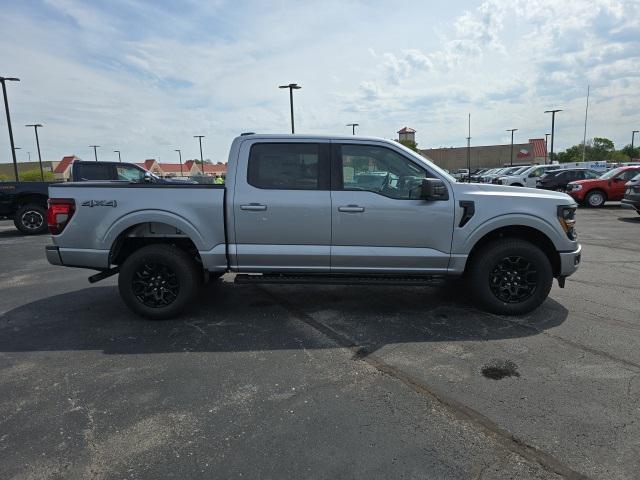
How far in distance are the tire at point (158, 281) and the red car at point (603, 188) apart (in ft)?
57.5

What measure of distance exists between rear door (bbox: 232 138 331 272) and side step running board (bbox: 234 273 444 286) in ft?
0.34

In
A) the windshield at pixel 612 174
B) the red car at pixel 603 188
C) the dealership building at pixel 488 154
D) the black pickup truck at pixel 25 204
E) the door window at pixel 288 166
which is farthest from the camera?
the dealership building at pixel 488 154

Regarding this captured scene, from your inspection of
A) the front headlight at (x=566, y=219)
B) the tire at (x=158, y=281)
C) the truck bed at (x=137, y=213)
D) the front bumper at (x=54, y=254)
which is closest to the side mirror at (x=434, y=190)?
the front headlight at (x=566, y=219)

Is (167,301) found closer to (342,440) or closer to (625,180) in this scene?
(342,440)

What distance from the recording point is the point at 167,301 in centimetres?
489

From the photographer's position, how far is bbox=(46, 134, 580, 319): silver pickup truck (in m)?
4.67

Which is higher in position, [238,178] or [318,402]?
[238,178]

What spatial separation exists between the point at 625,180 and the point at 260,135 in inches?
699

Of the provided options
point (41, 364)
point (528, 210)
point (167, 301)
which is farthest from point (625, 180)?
point (41, 364)

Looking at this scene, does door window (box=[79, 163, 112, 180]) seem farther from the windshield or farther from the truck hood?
the windshield

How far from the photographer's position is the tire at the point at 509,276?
4.76 m

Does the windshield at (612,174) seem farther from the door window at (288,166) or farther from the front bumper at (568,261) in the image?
the door window at (288,166)

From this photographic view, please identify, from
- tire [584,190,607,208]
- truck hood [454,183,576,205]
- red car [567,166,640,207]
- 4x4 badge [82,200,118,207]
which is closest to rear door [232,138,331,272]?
4x4 badge [82,200,118,207]

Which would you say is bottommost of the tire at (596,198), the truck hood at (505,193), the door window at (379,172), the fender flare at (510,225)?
the tire at (596,198)
